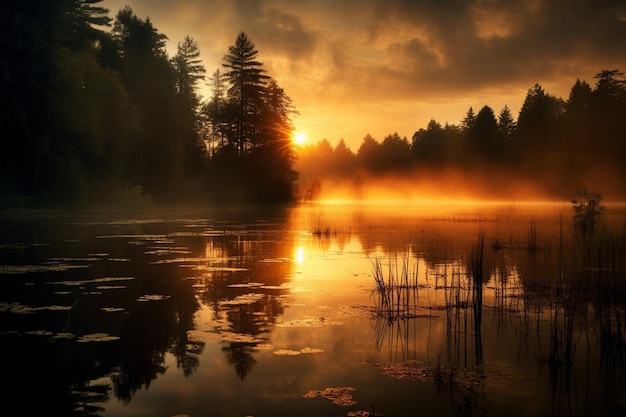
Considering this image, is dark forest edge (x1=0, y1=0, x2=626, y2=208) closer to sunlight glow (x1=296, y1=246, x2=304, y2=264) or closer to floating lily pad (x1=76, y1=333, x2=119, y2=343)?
sunlight glow (x1=296, y1=246, x2=304, y2=264)

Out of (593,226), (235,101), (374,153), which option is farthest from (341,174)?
(593,226)

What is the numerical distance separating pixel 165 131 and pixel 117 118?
44.8 feet

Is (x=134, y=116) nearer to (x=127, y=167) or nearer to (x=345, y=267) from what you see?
(x=127, y=167)

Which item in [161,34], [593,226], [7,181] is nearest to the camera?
[593,226]

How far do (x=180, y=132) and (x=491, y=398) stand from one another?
66.3m

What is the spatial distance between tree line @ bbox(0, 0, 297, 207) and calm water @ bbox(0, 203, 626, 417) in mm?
31849

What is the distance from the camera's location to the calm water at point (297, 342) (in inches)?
246

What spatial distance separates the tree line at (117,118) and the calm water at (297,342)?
31.8 m

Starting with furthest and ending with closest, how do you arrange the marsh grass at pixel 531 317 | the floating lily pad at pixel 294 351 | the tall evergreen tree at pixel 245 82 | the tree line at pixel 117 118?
the tall evergreen tree at pixel 245 82 → the tree line at pixel 117 118 → the floating lily pad at pixel 294 351 → the marsh grass at pixel 531 317

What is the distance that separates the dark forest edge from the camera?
4381cm

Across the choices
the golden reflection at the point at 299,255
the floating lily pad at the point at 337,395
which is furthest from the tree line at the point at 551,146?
the floating lily pad at the point at 337,395

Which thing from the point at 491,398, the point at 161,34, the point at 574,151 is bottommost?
the point at 491,398

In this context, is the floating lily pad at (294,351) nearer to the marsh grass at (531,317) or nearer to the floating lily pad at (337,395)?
the marsh grass at (531,317)

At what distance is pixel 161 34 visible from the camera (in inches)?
2795
